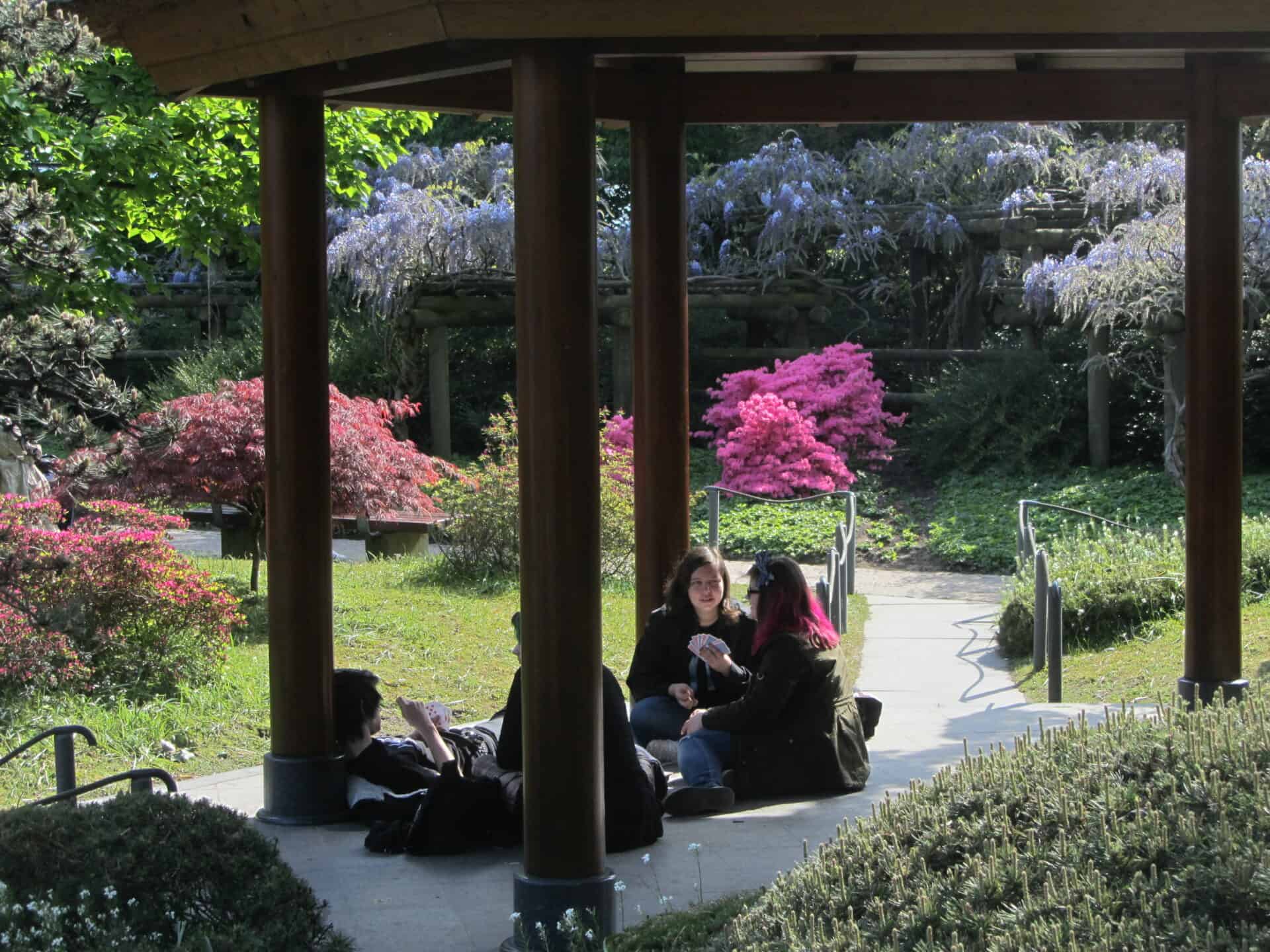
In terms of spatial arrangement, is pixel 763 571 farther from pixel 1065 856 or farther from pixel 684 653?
pixel 1065 856

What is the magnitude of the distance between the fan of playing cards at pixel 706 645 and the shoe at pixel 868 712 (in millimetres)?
888

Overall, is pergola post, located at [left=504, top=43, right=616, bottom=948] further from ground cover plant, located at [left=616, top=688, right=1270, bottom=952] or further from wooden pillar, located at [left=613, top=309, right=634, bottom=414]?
wooden pillar, located at [left=613, top=309, right=634, bottom=414]

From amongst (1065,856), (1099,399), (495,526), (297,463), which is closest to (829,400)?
(1099,399)

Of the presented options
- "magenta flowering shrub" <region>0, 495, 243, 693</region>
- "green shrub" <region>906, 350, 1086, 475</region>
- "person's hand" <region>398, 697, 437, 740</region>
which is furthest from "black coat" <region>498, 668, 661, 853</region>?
"green shrub" <region>906, 350, 1086, 475</region>

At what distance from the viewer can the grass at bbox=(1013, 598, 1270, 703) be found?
9.25 m

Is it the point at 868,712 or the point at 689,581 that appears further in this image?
the point at 868,712

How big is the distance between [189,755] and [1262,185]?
1404cm

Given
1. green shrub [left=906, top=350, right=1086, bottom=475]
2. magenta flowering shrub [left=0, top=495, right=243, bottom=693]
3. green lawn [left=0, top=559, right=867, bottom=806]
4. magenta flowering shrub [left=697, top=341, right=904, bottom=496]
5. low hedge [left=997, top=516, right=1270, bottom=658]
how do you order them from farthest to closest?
magenta flowering shrub [left=697, top=341, right=904, bottom=496] → green shrub [left=906, top=350, right=1086, bottom=475] → low hedge [left=997, top=516, right=1270, bottom=658] → magenta flowering shrub [left=0, top=495, right=243, bottom=693] → green lawn [left=0, top=559, right=867, bottom=806]

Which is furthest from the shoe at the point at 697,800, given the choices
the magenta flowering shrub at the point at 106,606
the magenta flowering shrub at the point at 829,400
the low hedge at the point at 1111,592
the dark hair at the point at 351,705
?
the magenta flowering shrub at the point at 829,400

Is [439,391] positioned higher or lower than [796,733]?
higher

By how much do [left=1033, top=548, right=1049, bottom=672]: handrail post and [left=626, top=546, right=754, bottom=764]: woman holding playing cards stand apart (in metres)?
3.74

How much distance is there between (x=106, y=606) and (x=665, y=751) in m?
3.99

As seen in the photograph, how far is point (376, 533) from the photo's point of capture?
1592 centimetres

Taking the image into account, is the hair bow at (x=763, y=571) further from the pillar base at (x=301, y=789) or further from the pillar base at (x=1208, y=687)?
the pillar base at (x=1208, y=687)
